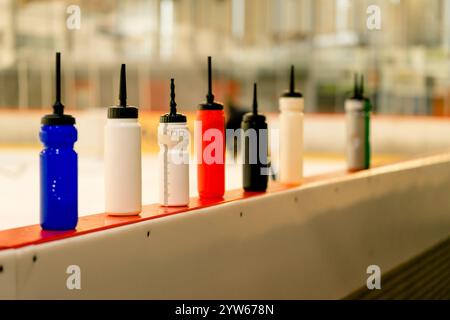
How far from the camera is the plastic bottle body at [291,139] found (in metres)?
1.62

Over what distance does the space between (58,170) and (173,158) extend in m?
0.27

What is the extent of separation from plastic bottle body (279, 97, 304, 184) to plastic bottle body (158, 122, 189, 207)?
0.46 metres

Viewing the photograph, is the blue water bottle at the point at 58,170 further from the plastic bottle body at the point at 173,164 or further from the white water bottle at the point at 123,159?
the plastic bottle body at the point at 173,164

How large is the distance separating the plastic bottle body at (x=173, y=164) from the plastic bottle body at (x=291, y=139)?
18.0 inches

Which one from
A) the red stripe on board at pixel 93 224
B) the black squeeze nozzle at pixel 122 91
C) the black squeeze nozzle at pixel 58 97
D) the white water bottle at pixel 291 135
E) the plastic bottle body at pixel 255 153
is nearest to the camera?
the red stripe on board at pixel 93 224

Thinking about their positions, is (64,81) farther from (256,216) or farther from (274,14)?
(256,216)

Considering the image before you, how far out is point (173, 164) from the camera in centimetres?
120

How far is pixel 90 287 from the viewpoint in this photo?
3.08 ft

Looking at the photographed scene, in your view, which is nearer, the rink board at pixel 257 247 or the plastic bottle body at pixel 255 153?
the rink board at pixel 257 247

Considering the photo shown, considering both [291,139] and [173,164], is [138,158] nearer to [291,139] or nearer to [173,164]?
[173,164]

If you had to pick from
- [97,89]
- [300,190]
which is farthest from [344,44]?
[300,190]

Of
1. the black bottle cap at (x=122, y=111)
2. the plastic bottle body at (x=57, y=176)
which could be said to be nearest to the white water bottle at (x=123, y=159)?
the black bottle cap at (x=122, y=111)

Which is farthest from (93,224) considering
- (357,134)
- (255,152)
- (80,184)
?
(80,184)
